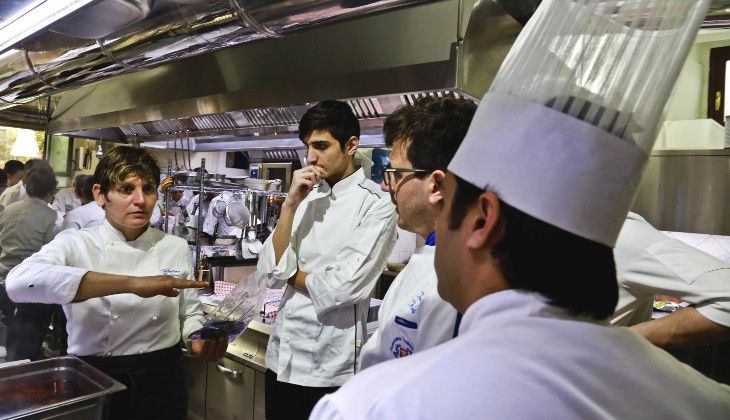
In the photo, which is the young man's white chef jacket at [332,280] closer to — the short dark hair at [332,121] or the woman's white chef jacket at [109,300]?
the short dark hair at [332,121]

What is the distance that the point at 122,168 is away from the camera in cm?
175

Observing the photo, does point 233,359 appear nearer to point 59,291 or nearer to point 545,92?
point 59,291

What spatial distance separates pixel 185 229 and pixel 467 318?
4.23 metres

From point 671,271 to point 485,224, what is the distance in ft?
3.59

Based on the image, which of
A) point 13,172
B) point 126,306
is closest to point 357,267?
point 126,306

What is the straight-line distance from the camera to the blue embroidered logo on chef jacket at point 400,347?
1.17 meters

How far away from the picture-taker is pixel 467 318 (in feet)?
2.04

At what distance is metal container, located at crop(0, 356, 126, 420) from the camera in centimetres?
132

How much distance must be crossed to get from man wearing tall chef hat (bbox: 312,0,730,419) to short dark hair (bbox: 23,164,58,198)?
462 cm

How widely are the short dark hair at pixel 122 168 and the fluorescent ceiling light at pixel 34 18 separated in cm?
52

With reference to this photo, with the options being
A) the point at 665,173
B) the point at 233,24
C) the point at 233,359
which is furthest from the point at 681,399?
the point at 665,173

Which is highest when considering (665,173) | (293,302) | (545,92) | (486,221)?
(665,173)

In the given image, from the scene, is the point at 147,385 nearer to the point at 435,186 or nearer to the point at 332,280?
the point at 332,280

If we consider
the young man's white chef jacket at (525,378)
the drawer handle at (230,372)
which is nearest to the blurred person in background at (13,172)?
the drawer handle at (230,372)
